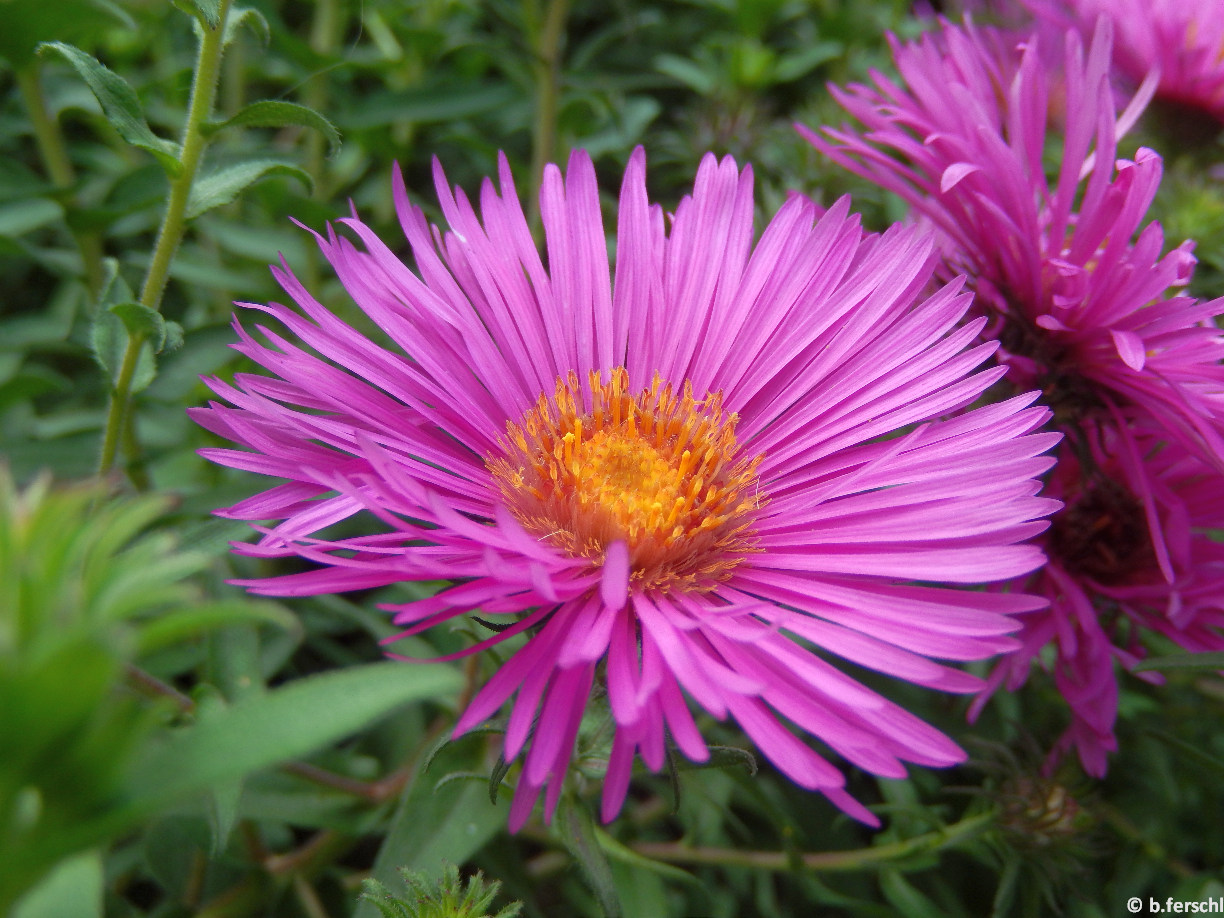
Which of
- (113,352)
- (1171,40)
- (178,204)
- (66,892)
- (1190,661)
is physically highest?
(1171,40)

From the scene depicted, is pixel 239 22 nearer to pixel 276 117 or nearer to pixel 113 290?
pixel 276 117

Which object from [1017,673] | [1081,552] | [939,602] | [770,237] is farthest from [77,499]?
[1081,552]

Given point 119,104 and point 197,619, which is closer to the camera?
point 197,619

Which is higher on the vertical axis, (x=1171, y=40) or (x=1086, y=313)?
(x=1171, y=40)

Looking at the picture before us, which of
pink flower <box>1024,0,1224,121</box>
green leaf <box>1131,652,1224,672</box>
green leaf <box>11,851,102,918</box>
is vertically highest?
pink flower <box>1024,0,1224,121</box>

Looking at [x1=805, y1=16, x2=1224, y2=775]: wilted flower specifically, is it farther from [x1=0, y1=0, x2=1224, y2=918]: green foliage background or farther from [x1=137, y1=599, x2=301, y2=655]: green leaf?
[x1=137, y1=599, x2=301, y2=655]: green leaf

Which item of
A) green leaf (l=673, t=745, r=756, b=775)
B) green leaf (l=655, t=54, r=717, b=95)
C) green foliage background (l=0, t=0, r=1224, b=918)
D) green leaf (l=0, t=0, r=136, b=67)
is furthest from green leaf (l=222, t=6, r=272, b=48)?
green leaf (l=655, t=54, r=717, b=95)

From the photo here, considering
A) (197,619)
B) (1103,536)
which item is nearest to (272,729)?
(197,619)

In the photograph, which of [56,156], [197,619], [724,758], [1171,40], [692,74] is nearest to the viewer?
[197,619]
